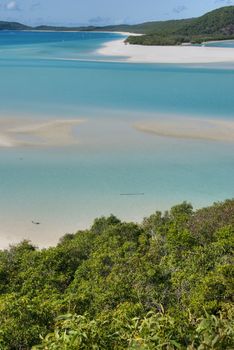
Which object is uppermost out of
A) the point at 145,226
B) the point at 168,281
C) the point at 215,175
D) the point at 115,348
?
the point at 115,348

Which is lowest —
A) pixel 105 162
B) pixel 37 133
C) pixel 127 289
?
pixel 105 162

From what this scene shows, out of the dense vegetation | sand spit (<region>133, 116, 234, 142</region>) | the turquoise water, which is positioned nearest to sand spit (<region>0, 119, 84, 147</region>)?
the turquoise water

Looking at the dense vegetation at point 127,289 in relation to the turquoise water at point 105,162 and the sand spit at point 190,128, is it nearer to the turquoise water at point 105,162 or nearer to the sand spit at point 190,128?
the turquoise water at point 105,162

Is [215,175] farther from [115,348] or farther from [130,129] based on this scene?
[115,348]

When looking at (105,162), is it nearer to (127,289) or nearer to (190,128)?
(190,128)

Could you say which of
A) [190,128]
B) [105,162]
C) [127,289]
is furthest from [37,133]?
[127,289]

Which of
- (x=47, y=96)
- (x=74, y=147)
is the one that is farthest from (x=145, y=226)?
(x=47, y=96)
